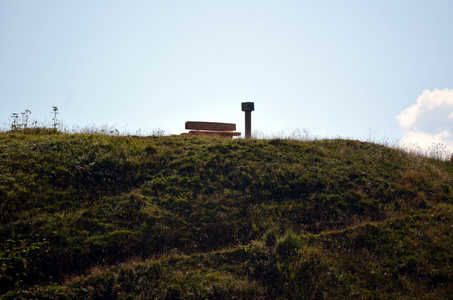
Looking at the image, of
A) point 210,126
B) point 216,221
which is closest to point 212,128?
point 210,126

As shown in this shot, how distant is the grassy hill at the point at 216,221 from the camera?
9016mm

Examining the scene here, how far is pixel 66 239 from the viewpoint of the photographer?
10328 mm

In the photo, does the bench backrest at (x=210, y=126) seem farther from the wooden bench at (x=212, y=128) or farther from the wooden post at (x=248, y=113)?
the wooden post at (x=248, y=113)

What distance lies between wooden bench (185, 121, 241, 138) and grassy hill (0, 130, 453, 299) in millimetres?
2883

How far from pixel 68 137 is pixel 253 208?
937cm

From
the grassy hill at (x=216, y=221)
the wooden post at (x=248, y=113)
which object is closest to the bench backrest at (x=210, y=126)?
the wooden post at (x=248, y=113)

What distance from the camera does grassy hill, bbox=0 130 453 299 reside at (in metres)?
9.02

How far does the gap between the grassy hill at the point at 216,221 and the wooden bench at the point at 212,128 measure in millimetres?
2883

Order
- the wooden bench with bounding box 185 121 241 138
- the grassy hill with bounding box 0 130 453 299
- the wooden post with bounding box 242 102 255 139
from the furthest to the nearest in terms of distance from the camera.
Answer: the wooden post with bounding box 242 102 255 139 < the wooden bench with bounding box 185 121 241 138 < the grassy hill with bounding box 0 130 453 299

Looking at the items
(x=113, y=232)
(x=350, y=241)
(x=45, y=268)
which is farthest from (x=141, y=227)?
(x=350, y=241)

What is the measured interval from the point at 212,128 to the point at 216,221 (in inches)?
364

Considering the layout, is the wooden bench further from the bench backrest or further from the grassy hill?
the grassy hill

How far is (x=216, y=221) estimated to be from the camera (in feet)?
38.9

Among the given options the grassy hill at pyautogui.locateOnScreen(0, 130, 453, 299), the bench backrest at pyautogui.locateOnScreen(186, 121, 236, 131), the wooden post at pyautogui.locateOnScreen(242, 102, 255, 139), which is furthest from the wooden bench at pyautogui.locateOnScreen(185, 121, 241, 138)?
the grassy hill at pyautogui.locateOnScreen(0, 130, 453, 299)
